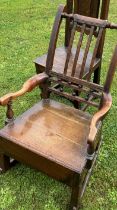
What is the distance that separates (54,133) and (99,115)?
0.44 metres

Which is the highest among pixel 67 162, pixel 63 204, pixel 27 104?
pixel 67 162

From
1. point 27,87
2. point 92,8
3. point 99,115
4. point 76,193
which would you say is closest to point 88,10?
point 92,8

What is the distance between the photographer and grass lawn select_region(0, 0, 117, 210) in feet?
8.77

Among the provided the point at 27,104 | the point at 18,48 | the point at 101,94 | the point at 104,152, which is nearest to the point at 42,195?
the point at 104,152

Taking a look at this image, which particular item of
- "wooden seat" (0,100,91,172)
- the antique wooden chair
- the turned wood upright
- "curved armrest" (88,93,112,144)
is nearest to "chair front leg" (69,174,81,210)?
"wooden seat" (0,100,91,172)

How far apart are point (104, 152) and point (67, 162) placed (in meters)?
0.94

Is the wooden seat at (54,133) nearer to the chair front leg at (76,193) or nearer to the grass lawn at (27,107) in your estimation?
the chair front leg at (76,193)

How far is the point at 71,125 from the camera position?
2.63 metres

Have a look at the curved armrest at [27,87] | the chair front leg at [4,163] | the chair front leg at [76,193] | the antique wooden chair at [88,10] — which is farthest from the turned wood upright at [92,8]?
the chair front leg at [76,193]

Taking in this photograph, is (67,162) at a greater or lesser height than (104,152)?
greater

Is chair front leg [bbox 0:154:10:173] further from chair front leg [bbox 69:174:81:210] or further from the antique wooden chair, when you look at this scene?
the antique wooden chair

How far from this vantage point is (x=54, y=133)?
2.54 meters

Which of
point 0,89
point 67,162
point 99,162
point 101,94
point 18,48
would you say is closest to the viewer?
point 67,162

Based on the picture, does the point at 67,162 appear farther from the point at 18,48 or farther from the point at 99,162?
the point at 18,48
